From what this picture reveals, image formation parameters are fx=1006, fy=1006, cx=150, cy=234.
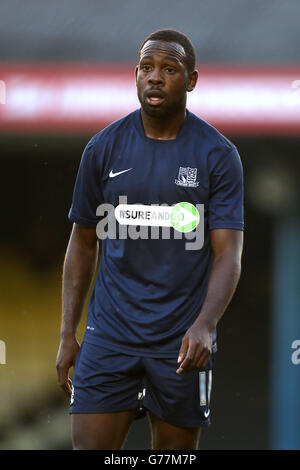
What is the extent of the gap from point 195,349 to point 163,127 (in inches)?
33.8

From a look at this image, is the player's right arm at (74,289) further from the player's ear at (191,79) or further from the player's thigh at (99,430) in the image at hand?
the player's ear at (191,79)

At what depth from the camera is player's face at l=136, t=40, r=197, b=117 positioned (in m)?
3.63

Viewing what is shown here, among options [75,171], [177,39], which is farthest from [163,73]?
[75,171]

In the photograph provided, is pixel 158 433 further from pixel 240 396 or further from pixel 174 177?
pixel 240 396

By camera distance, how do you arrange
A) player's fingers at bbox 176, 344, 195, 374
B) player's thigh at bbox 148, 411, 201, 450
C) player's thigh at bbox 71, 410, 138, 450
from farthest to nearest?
1. player's thigh at bbox 148, 411, 201, 450
2. player's thigh at bbox 71, 410, 138, 450
3. player's fingers at bbox 176, 344, 195, 374

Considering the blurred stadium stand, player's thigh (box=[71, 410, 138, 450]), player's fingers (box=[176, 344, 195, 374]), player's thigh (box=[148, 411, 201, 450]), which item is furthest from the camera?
the blurred stadium stand

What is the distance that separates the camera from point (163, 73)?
364 cm

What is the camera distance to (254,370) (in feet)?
21.4

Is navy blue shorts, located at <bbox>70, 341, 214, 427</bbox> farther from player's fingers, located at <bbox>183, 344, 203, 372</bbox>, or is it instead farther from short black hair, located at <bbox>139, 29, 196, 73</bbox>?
short black hair, located at <bbox>139, 29, 196, 73</bbox>

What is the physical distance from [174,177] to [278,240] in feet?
9.42

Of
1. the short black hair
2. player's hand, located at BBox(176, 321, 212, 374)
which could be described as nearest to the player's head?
the short black hair
